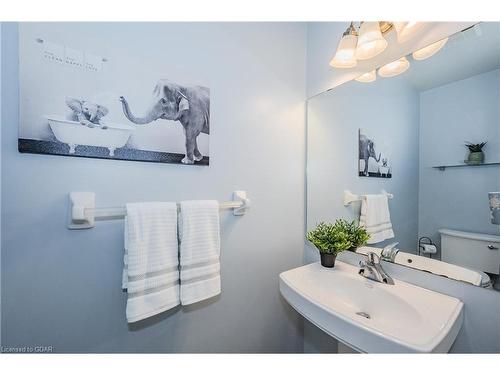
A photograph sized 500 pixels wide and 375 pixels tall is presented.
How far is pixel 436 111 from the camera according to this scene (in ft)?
2.67

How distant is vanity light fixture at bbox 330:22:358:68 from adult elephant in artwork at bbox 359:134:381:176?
0.35 m

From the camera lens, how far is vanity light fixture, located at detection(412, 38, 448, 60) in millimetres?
777

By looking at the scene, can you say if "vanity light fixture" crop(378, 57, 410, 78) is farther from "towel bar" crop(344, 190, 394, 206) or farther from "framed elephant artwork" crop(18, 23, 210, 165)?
"framed elephant artwork" crop(18, 23, 210, 165)

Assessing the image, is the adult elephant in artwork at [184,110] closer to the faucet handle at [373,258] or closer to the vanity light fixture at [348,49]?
the vanity light fixture at [348,49]

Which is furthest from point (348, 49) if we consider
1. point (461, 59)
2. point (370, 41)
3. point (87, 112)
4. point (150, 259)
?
point (150, 259)

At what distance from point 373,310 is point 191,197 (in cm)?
87

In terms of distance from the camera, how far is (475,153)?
73cm

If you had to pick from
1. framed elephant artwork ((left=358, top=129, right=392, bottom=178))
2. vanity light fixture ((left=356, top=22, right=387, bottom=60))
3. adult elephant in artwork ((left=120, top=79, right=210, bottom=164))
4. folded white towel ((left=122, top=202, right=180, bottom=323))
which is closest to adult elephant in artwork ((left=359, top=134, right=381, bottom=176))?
framed elephant artwork ((left=358, top=129, right=392, bottom=178))

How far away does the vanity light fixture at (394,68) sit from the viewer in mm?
881

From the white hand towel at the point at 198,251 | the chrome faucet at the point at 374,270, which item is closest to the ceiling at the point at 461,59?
the chrome faucet at the point at 374,270

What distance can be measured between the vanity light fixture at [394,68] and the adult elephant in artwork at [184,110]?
2.61ft
